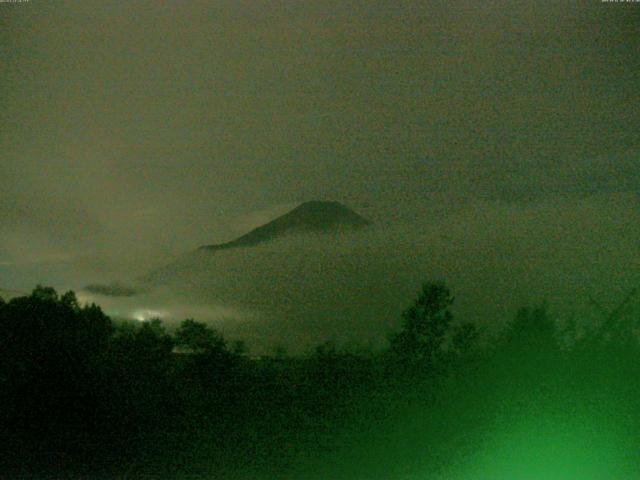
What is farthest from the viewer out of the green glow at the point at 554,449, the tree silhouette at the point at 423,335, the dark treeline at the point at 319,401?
the tree silhouette at the point at 423,335

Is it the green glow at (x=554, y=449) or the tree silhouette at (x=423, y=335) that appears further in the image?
the tree silhouette at (x=423, y=335)

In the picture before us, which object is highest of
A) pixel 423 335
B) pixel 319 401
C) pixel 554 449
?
pixel 423 335

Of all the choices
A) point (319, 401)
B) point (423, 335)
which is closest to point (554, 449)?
point (423, 335)

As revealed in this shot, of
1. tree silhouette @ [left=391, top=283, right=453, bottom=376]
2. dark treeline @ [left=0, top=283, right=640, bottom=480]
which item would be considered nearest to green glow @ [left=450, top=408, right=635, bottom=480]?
dark treeline @ [left=0, top=283, right=640, bottom=480]

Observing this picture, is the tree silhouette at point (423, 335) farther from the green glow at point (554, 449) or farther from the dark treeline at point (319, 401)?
the green glow at point (554, 449)

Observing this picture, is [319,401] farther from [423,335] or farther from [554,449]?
[554,449]

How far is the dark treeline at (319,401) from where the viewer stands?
5.61 metres

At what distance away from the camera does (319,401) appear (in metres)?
6.44

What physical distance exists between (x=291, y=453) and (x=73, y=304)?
2.85 metres

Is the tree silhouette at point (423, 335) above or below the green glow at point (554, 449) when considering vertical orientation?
above

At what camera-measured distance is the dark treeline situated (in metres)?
5.61

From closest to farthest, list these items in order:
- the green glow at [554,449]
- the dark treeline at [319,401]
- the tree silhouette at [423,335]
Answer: the green glow at [554,449] → the dark treeline at [319,401] → the tree silhouette at [423,335]

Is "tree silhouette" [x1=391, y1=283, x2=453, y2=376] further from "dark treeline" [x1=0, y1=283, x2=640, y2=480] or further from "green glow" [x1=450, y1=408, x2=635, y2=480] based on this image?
"green glow" [x1=450, y1=408, x2=635, y2=480]

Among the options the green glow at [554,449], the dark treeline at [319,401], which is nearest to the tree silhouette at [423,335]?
the dark treeline at [319,401]
